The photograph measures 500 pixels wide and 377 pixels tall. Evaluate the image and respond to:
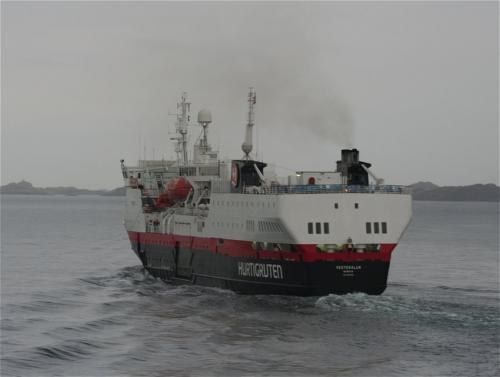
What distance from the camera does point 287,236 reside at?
48094 mm

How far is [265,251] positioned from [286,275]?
2119 millimetres

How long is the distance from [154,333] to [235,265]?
1023cm

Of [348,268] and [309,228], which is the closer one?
[309,228]

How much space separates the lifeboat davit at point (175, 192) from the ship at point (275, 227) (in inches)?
3.1

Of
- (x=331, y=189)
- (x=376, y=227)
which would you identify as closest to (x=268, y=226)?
(x=331, y=189)

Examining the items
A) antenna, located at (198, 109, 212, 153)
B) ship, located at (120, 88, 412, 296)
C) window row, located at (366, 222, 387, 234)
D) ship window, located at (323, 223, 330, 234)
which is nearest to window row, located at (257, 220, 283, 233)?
ship, located at (120, 88, 412, 296)

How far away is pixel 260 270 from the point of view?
51062mm

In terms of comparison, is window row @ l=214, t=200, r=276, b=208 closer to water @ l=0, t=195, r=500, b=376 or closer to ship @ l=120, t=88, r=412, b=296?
ship @ l=120, t=88, r=412, b=296

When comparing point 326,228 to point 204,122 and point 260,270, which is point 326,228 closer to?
point 260,270

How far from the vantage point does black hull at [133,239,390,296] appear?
1895 inches

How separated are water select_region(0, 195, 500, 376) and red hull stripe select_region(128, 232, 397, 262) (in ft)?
8.06

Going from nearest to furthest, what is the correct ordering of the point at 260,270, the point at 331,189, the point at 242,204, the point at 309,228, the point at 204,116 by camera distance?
the point at 309,228, the point at 331,189, the point at 260,270, the point at 242,204, the point at 204,116

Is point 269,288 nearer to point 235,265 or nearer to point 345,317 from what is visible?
point 235,265

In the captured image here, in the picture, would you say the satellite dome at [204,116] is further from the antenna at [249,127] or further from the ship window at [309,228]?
the ship window at [309,228]
